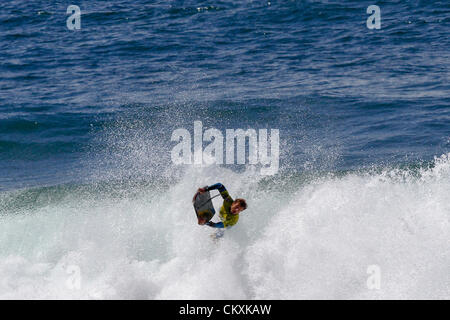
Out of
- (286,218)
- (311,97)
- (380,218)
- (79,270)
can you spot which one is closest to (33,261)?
(79,270)

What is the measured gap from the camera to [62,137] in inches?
782

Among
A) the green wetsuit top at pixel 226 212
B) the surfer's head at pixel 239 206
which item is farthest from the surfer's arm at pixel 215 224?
the surfer's head at pixel 239 206

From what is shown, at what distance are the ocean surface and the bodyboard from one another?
0.92 m

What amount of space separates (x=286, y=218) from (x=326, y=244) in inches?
51.0

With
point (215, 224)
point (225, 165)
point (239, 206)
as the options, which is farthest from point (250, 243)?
point (225, 165)

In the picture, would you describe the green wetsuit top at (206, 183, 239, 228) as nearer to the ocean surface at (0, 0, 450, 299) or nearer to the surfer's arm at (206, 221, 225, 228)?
the surfer's arm at (206, 221, 225, 228)

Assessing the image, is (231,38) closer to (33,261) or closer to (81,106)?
(81,106)

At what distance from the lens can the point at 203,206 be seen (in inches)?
444

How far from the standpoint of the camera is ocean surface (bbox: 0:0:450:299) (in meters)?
11.3

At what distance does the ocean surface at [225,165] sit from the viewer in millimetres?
11305

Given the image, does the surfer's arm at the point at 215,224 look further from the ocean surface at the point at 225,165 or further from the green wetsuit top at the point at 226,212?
the ocean surface at the point at 225,165

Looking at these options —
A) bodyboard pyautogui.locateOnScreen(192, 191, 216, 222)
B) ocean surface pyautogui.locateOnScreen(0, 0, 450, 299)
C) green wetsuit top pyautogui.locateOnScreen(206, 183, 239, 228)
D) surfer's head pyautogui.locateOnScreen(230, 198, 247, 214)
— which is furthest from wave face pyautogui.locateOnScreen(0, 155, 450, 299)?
surfer's head pyautogui.locateOnScreen(230, 198, 247, 214)

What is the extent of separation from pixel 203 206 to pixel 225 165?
5317 mm

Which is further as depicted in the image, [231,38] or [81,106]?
[231,38]
